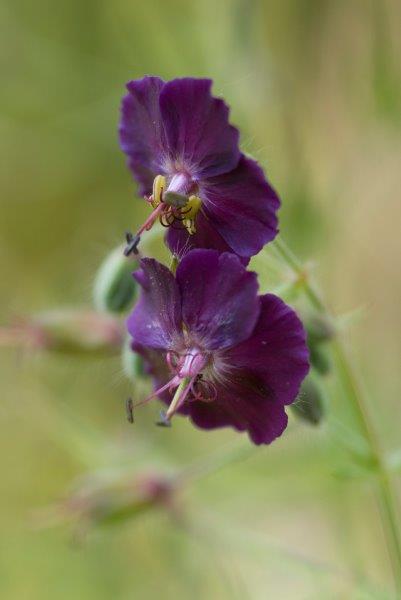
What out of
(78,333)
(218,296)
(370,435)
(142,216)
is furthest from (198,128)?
(142,216)

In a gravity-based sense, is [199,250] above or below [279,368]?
above

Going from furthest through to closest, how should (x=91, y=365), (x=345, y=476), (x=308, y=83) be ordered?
(x=308, y=83)
(x=91, y=365)
(x=345, y=476)

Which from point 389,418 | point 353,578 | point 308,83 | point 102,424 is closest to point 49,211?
point 102,424

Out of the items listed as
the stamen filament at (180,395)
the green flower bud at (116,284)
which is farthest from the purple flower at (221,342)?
the green flower bud at (116,284)

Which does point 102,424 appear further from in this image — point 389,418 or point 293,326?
point 293,326

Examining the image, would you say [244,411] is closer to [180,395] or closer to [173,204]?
[180,395]
